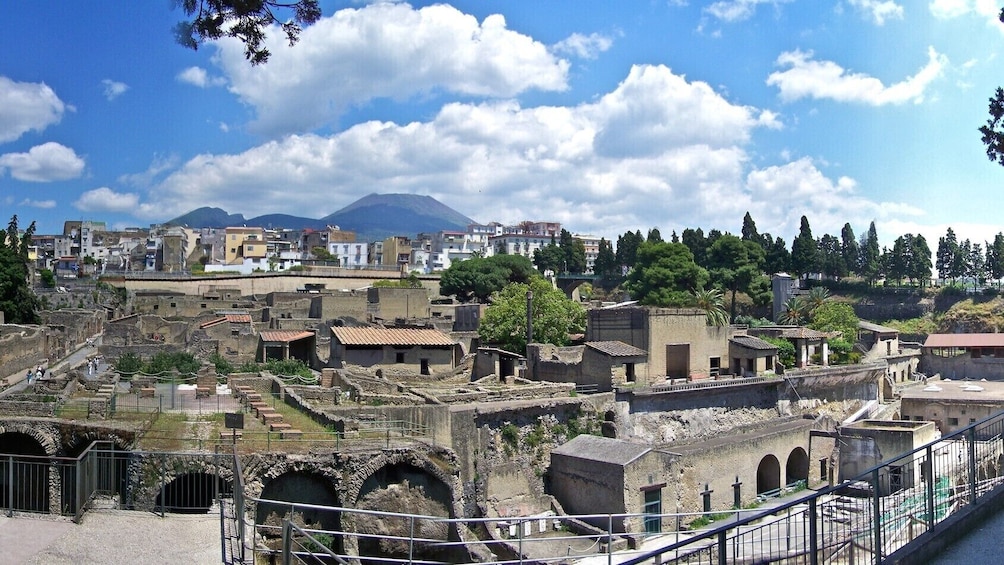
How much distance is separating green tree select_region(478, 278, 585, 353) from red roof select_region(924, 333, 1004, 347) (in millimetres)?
27041

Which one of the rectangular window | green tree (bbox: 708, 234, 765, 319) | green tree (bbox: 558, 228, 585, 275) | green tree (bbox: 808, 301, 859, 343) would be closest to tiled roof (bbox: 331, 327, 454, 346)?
the rectangular window

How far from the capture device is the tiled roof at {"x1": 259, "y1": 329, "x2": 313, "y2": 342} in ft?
134

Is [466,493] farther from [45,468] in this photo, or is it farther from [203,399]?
[45,468]

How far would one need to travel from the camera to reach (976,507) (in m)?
10.2

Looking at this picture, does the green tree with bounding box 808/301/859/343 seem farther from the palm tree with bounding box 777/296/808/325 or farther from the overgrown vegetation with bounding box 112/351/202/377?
the overgrown vegetation with bounding box 112/351/202/377

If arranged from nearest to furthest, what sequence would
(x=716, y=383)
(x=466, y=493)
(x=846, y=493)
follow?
(x=846, y=493) → (x=466, y=493) → (x=716, y=383)

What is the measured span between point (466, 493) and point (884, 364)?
3172 centimetres

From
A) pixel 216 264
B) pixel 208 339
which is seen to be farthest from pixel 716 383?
pixel 216 264

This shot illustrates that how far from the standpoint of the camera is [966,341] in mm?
56844

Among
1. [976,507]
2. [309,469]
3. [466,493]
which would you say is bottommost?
[466,493]

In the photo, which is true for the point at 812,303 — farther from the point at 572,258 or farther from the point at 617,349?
the point at 572,258

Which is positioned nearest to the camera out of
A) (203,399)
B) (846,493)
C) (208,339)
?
(846,493)

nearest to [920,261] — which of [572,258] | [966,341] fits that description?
[966,341]

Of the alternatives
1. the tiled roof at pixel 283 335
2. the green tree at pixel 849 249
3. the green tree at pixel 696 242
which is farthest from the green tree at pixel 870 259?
the tiled roof at pixel 283 335
